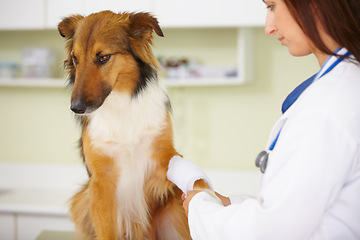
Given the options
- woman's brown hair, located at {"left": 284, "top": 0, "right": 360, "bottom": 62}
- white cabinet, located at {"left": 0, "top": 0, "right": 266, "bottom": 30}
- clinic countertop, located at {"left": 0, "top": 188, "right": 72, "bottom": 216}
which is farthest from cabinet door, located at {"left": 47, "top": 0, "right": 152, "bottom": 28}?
woman's brown hair, located at {"left": 284, "top": 0, "right": 360, "bottom": 62}

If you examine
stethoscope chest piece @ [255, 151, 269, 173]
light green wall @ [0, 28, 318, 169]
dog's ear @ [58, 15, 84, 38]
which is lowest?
light green wall @ [0, 28, 318, 169]

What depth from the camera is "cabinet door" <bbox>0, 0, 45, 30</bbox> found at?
252 centimetres

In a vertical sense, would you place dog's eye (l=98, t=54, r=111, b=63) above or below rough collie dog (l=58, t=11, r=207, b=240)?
above

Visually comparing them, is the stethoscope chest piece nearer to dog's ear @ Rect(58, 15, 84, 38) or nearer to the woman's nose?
the woman's nose

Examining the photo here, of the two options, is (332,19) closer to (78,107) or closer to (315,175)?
(315,175)

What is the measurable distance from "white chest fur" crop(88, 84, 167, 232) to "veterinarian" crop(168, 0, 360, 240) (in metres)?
0.26

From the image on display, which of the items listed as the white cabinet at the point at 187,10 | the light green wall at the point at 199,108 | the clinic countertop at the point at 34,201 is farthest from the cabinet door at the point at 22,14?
the clinic countertop at the point at 34,201

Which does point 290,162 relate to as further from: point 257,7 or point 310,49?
point 257,7

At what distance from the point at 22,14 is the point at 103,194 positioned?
1.96 metres

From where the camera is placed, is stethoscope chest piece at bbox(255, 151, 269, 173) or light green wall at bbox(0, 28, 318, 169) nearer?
stethoscope chest piece at bbox(255, 151, 269, 173)

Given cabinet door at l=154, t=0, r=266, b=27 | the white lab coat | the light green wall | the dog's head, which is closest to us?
the white lab coat

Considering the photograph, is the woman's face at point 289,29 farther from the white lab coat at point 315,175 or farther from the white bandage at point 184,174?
the white bandage at point 184,174

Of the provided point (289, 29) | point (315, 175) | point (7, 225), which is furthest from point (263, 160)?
point (7, 225)

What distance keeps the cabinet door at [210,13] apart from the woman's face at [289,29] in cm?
162
